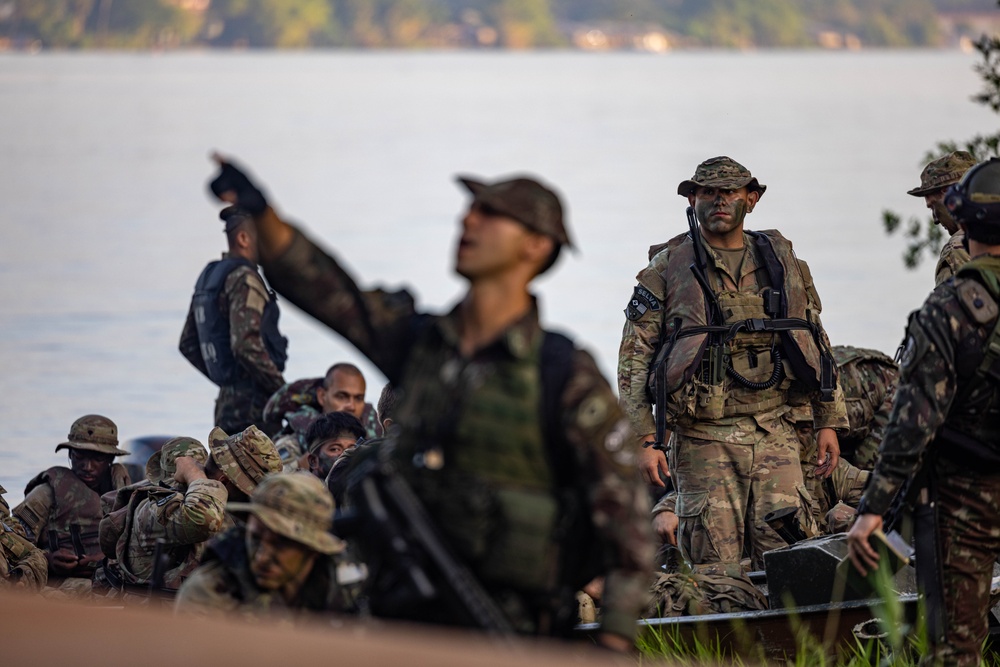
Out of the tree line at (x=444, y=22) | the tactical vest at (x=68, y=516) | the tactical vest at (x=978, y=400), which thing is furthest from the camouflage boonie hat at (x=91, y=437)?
the tree line at (x=444, y=22)

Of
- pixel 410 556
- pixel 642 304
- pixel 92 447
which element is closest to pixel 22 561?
pixel 92 447

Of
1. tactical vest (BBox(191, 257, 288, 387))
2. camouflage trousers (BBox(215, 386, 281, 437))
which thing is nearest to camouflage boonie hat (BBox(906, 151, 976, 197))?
tactical vest (BBox(191, 257, 288, 387))

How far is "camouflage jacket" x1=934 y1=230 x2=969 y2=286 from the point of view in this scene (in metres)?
8.74

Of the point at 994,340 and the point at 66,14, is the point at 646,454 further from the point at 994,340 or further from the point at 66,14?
the point at 66,14

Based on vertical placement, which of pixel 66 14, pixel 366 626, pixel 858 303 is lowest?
pixel 366 626

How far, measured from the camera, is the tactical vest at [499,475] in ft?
16.4

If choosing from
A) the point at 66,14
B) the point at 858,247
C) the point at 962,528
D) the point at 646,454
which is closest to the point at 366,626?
the point at 962,528

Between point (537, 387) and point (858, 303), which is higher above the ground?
point (858, 303)

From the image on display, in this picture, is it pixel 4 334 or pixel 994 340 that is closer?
pixel 994 340

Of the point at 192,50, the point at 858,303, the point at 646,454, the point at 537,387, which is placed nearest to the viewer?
the point at 537,387

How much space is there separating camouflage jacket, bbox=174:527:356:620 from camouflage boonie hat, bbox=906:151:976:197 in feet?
14.6

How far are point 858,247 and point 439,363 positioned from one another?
33.9 m

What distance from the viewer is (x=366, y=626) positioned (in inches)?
204

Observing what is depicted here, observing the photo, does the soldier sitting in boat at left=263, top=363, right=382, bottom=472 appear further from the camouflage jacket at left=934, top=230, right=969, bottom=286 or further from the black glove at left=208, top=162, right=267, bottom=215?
the black glove at left=208, top=162, right=267, bottom=215
